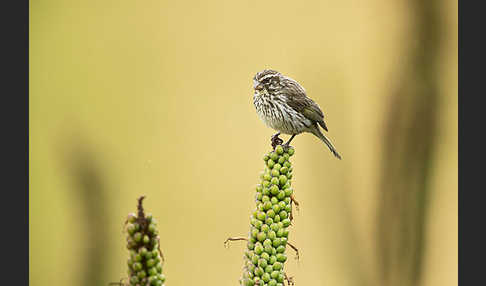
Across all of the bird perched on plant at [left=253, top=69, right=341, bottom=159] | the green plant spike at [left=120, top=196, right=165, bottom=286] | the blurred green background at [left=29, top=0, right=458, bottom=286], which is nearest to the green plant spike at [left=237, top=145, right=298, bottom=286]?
the green plant spike at [left=120, top=196, right=165, bottom=286]

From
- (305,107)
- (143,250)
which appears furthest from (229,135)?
(143,250)

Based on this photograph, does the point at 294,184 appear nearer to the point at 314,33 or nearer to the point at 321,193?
the point at 321,193

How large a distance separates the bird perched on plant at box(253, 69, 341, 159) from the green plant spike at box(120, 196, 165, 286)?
55 cm

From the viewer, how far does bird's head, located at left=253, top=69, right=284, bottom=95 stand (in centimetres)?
119

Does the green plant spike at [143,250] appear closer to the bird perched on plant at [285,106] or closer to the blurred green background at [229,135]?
the bird perched on plant at [285,106]

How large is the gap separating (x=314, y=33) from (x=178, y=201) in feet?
2.68

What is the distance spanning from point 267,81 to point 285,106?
0.27 feet

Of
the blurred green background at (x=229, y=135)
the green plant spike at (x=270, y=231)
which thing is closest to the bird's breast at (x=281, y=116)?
the green plant spike at (x=270, y=231)

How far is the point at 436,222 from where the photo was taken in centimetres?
208

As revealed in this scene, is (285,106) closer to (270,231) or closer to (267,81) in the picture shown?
(267,81)

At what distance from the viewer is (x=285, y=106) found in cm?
125

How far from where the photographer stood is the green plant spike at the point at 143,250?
0.70 metres

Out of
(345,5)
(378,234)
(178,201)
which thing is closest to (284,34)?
(345,5)

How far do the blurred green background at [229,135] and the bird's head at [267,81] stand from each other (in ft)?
1.88
